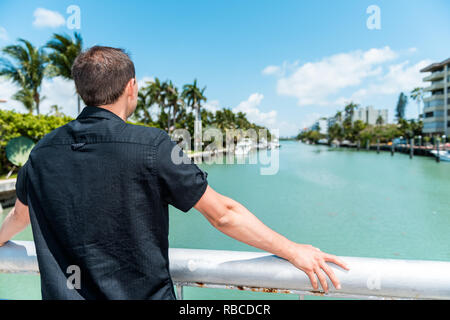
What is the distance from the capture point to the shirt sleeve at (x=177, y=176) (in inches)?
28.9

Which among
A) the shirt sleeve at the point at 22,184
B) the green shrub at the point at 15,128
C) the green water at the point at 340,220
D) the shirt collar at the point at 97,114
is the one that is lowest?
the green water at the point at 340,220

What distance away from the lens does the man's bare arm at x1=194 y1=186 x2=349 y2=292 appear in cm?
83

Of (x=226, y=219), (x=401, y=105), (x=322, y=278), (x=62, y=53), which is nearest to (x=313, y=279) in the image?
(x=322, y=278)

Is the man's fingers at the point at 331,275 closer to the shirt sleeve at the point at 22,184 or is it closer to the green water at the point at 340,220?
the shirt sleeve at the point at 22,184

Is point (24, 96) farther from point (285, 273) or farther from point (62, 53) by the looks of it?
point (285, 273)

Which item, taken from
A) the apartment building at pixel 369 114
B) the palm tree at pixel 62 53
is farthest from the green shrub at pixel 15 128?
the apartment building at pixel 369 114

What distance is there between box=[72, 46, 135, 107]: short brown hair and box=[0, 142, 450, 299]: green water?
6.27 m

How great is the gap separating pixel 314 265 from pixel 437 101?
200 ft

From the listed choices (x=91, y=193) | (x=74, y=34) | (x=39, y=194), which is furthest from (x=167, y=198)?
(x=74, y=34)

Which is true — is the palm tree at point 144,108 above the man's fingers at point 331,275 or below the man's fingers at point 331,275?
above

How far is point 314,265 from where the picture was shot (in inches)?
35.8

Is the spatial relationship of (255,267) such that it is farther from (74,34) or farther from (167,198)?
(74,34)
